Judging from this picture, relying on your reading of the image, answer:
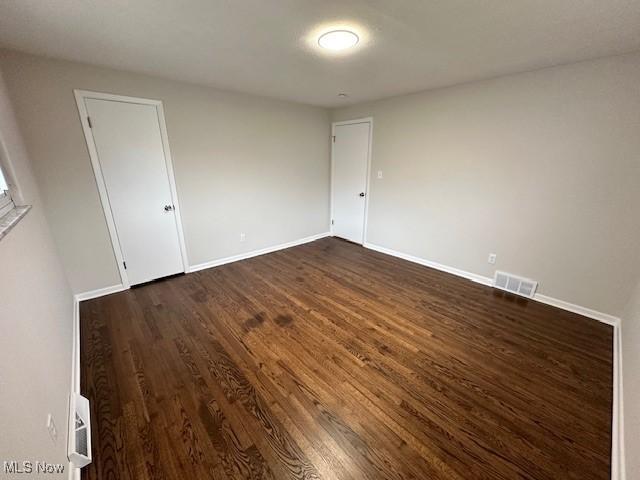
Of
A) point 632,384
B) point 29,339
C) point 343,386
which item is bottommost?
point 343,386

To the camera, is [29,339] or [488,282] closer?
[29,339]

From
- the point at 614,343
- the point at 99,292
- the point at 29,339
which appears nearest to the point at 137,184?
the point at 99,292

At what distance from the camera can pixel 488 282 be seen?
3.12 metres

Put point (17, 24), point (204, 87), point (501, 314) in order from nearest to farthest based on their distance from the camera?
point (17, 24) → point (501, 314) → point (204, 87)

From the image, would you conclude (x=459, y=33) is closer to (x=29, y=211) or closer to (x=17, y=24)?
(x=17, y=24)

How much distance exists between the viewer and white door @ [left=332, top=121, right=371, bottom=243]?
4195mm

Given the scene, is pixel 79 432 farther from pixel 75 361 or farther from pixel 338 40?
pixel 338 40

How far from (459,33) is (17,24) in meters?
2.97

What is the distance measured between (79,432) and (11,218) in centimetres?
123

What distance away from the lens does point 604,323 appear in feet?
7.82

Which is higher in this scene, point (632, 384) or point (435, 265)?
point (632, 384)

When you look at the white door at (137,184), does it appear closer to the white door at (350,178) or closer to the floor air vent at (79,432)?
the floor air vent at (79,432)

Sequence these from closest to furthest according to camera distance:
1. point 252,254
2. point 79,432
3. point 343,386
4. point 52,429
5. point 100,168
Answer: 1. point 52,429
2. point 79,432
3. point 343,386
4. point 100,168
5. point 252,254

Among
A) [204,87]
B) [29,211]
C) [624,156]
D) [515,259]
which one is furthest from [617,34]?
[29,211]
